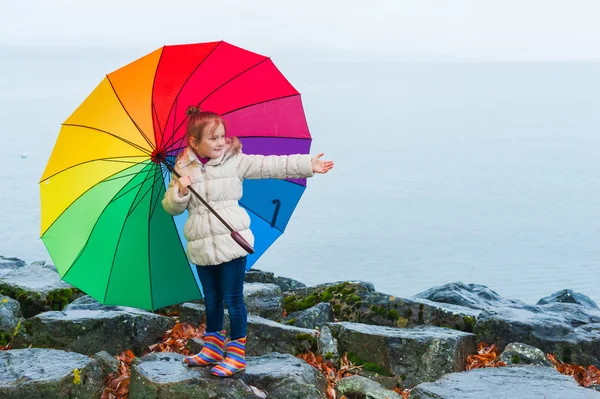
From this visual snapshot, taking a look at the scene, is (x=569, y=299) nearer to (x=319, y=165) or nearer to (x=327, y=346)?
(x=327, y=346)

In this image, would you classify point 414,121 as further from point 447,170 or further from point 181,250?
point 181,250

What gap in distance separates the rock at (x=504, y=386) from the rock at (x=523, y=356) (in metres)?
0.52

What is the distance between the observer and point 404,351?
5.87 metres

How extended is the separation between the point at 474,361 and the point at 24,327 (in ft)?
11.0

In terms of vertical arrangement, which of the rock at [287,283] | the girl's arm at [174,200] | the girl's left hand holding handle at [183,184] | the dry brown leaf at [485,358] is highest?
the girl's left hand holding handle at [183,184]

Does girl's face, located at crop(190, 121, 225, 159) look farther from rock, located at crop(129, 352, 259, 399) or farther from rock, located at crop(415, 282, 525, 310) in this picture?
rock, located at crop(415, 282, 525, 310)

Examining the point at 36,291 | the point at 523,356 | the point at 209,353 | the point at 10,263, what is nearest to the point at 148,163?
the point at 209,353

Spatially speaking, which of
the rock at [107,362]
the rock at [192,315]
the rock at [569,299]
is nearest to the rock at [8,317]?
the rock at [107,362]

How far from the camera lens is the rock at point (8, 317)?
603 cm

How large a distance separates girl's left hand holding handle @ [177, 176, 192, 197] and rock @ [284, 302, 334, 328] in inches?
84.0

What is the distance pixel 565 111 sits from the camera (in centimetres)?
3656

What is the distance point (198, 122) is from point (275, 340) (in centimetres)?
190

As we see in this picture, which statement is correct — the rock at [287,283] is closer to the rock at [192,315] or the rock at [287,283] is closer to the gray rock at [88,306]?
the rock at [192,315]

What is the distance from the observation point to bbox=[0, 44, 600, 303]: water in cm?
1641
